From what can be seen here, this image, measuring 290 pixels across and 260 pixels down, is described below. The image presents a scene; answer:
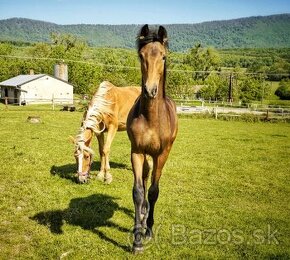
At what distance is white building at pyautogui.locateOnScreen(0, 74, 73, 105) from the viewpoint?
168 feet

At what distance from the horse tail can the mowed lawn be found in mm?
1612

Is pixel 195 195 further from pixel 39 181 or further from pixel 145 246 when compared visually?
pixel 39 181

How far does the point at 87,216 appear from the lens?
701 cm

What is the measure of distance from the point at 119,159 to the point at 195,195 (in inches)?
193

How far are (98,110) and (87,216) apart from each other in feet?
11.5

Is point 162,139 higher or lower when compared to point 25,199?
higher

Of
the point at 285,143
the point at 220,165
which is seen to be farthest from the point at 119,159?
the point at 285,143

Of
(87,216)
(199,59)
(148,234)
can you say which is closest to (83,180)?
(87,216)

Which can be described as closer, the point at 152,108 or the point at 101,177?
the point at 152,108

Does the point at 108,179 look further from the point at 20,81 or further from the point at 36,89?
the point at 20,81

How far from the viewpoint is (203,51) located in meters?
Answer: 105

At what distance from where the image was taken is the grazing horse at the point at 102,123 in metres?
8.78

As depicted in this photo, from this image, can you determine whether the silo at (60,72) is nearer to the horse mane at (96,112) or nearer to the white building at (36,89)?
the white building at (36,89)

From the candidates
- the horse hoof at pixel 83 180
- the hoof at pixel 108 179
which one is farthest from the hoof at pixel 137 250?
the hoof at pixel 108 179
